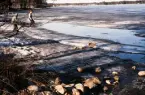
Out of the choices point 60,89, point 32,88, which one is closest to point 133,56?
point 60,89

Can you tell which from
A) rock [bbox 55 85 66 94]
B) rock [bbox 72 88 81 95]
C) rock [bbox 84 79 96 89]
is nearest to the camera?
rock [bbox 55 85 66 94]

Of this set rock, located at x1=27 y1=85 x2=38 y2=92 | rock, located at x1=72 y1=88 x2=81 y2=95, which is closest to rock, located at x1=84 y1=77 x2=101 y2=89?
rock, located at x1=72 y1=88 x2=81 y2=95

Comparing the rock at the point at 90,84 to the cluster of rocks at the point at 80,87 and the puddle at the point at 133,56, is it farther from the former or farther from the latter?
the puddle at the point at 133,56

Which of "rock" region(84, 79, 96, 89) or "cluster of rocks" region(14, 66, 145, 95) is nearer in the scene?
"cluster of rocks" region(14, 66, 145, 95)

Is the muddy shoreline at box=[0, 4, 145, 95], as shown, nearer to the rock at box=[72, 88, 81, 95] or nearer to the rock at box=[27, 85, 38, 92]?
the rock at box=[27, 85, 38, 92]

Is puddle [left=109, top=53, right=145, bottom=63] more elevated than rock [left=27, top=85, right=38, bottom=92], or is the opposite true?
rock [left=27, top=85, right=38, bottom=92]

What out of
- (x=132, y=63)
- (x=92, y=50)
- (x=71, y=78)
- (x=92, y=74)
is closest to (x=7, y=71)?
(x=71, y=78)

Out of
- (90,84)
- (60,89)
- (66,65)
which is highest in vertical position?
(60,89)

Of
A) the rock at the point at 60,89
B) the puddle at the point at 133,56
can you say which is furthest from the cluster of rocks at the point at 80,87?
the puddle at the point at 133,56

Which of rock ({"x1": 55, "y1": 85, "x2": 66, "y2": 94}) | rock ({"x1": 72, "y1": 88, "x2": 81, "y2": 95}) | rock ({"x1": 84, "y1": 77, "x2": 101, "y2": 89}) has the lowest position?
rock ({"x1": 84, "y1": 77, "x2": 101, "y2": 89})

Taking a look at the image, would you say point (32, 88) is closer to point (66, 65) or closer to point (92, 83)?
point (92, 83)

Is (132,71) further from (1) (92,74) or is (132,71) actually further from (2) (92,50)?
(2) (92,50)

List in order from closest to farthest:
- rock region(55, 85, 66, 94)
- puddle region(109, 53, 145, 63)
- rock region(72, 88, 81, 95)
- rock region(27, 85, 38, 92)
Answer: rock region(27, 85, 38, 92) → rock region(55, 85, 66, 94) → rock region(72, 88, 81, 95) → puddle region(109, 53, 145, 63)

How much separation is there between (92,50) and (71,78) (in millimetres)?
4367
